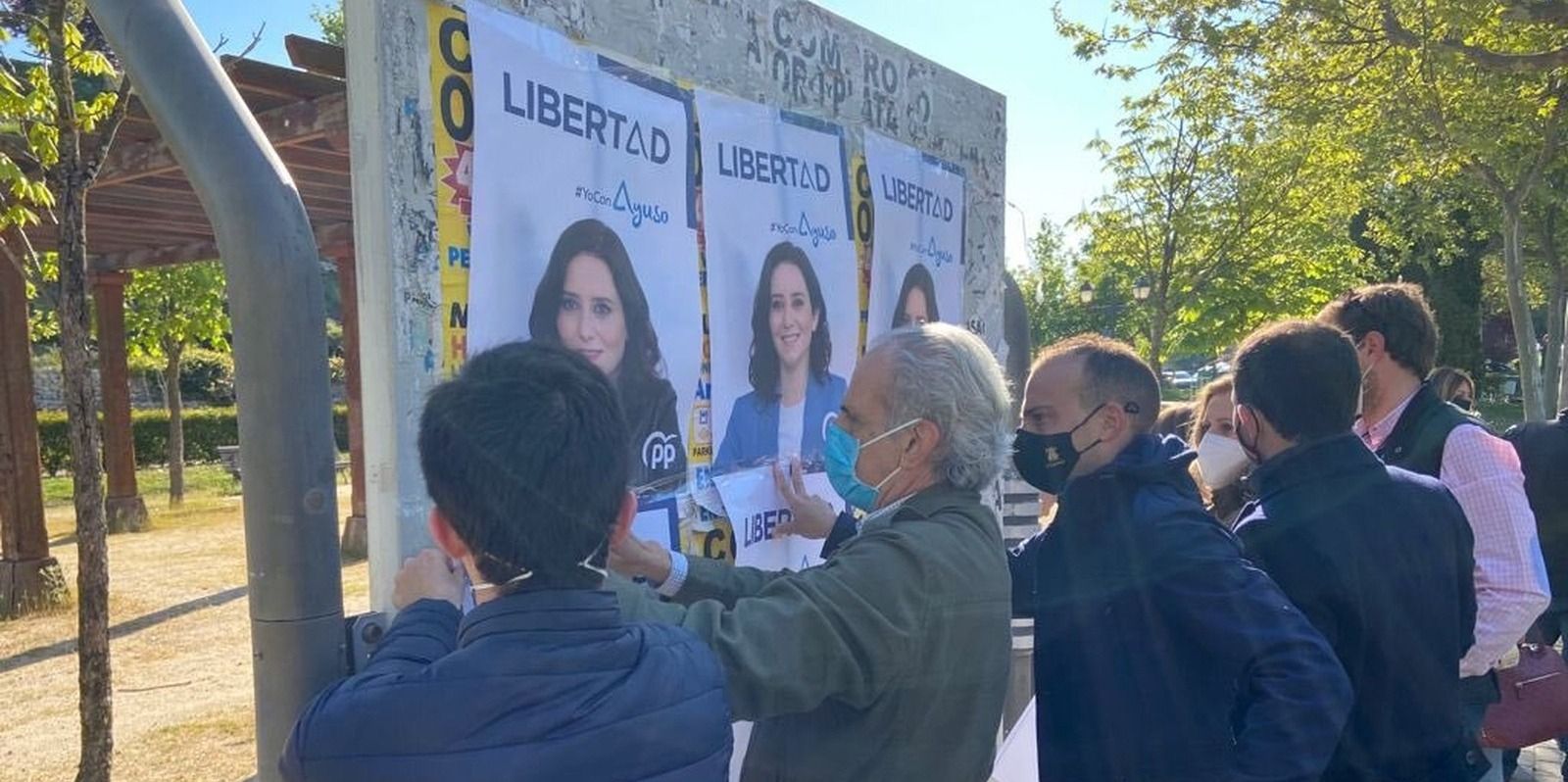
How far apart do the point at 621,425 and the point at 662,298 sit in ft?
2.86

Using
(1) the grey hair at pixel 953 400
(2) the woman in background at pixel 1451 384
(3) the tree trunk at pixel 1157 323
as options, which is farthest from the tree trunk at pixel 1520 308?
(1) the grey hair at pixel 953 400

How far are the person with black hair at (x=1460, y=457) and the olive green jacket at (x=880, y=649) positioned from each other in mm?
1433

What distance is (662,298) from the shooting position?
217 centimetres

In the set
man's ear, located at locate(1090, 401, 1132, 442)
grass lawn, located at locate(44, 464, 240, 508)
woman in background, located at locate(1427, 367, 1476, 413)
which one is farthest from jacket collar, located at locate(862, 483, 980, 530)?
grass lawn, located at locate(44, 464, 240, 508)

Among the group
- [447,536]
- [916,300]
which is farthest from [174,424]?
[447,536]

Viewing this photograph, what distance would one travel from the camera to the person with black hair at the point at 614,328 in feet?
6.32

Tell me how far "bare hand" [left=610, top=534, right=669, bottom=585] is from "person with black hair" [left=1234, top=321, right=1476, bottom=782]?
4.03ft

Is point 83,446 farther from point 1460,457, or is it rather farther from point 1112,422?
point 1460,457

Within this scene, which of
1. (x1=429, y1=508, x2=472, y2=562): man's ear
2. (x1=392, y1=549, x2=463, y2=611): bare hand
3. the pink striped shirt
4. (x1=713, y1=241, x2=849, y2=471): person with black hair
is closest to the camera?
(x1=429, y1=508, x2=472, y2=562): man's ear

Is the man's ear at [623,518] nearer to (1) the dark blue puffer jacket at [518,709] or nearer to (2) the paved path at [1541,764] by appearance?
(1) the dark blue puffer jacket at [518,709]

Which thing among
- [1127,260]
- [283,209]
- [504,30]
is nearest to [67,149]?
[504,30]

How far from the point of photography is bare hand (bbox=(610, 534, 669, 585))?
6.34ft

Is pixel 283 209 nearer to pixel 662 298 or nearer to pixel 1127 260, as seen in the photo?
pixel 662 298

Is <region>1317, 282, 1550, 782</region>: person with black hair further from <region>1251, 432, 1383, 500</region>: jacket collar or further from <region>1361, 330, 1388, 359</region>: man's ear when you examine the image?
<region>1251, 432, 1383, 500</region>: jacket collar
